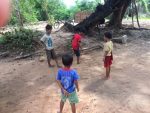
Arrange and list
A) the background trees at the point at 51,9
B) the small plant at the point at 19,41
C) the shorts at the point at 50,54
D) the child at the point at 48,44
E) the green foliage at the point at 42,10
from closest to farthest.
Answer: the child at the point at 48,44, the shorts at the point at 50,54, the small plant at the point at 19,41, the green foliage at the point at 42,10, the background trees at the point at 51,9

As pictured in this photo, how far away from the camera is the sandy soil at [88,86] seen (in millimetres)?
5410

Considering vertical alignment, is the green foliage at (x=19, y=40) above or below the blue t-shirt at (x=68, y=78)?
below

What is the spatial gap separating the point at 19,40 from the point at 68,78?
23.2 feet

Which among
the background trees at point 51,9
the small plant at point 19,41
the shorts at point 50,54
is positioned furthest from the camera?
the background trees at point 51,9

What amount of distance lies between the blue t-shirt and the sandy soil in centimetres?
84

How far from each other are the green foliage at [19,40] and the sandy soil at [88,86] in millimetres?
1118

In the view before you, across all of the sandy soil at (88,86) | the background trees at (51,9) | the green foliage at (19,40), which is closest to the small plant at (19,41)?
the green foliage at (19,40)

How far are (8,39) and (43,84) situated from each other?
16.3 feet

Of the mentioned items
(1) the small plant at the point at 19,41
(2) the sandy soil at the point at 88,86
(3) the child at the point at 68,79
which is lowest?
(2) the sandy soil at the point at 88,86

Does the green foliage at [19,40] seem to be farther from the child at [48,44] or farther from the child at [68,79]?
the child at [68,79]

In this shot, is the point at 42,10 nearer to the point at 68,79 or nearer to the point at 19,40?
the point at 19,40

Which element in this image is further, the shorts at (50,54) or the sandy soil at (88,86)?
the shorts at (50,54)

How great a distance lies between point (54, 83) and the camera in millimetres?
6965

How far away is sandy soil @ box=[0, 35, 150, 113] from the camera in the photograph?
5.41 meters
